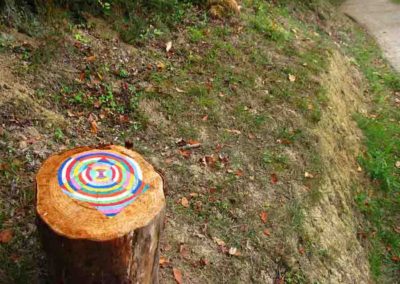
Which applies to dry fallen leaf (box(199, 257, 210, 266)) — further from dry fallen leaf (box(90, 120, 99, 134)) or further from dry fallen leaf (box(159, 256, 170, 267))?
dry fallen leaf (box(90, 120, 99, 134))

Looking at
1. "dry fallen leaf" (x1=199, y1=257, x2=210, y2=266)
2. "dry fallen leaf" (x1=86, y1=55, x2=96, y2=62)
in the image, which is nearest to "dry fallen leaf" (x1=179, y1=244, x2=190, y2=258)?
"dry fallen leaf" (x1=199, y1=257, x2=210, y2=266)

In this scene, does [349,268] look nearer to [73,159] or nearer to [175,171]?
[175,171]

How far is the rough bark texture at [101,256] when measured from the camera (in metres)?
2.33

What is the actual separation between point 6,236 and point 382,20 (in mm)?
12849

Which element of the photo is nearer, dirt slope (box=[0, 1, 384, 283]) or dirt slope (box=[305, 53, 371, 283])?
dirt slope (box=[0, 1, 384, 283])

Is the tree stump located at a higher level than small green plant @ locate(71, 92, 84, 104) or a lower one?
higher

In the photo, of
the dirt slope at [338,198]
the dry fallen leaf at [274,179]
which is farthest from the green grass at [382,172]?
the dry fallen leaf at [274,179]

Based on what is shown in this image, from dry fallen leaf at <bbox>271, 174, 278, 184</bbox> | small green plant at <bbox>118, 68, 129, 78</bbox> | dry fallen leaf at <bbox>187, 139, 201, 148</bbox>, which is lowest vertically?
dry fallen leaf at <bbox>271, 174, 278, 184</bbox>

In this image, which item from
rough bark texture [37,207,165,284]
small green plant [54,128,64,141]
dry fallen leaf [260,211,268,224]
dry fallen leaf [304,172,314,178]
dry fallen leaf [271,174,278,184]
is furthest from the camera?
dry fallen leaf [304,172,314,178]

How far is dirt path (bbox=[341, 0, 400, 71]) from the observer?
11.4 m

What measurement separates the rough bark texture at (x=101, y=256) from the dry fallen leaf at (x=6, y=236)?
821mm

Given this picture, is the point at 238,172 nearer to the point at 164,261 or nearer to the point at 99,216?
the point at 164,261

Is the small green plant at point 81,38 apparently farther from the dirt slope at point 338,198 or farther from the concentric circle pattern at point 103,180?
the dirt slope at point 338,198

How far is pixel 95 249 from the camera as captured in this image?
2.32 meters
